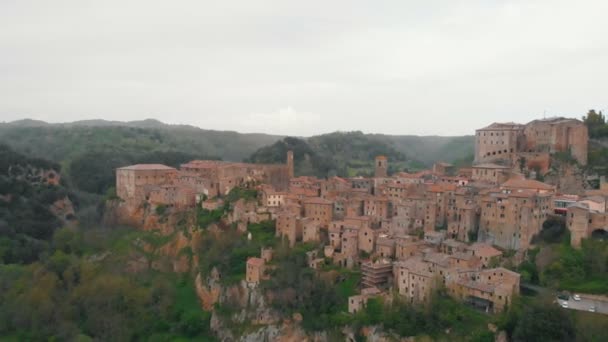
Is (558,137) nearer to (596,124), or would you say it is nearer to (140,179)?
(596,124)

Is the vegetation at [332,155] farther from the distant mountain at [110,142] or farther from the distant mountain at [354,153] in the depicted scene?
the distant mountain at [110,142]

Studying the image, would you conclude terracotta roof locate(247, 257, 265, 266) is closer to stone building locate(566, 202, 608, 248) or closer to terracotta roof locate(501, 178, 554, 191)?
terracotta roof locate(501, 178, 554, 191)

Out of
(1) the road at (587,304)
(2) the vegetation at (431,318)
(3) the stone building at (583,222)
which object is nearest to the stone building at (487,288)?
(2) the vegetation at (431,318)

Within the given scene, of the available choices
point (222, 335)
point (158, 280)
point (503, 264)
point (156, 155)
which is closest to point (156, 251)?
point (158, 280)

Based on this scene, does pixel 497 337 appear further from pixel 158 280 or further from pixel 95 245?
pixel 95 245

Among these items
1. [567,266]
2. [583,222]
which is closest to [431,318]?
[567,266]

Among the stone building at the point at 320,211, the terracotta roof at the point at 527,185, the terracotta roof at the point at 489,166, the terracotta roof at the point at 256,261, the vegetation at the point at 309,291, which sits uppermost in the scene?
the terracotta roof at the point at 489,166
